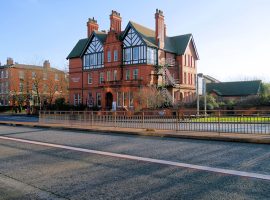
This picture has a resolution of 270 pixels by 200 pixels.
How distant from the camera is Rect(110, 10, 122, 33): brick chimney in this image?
143ft

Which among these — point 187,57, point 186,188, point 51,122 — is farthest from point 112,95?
point 186,188

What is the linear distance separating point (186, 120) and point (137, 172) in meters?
8.21

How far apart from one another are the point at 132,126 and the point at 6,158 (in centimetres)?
906

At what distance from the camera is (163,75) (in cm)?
4197

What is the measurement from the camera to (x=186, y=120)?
48.0 ft

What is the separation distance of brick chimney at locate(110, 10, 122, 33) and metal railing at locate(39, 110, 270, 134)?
87.7ft

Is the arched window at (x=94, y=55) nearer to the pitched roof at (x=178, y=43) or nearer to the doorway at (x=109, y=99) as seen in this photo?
the doorway at (x=109, y=99)

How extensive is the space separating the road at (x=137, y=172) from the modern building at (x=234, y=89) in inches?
1722

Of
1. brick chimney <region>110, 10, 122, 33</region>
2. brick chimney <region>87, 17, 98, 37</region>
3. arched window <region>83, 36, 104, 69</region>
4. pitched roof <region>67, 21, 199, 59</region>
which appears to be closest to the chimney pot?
pitched roof <region>67, 21, 199, 59</region>

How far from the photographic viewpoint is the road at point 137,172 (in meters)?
5.38

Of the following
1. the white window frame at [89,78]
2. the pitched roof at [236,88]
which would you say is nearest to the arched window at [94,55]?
the white window frame at [89,78]

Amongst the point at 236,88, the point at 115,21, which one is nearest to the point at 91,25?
the point at 115,21

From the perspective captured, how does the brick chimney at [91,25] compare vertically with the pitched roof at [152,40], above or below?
above

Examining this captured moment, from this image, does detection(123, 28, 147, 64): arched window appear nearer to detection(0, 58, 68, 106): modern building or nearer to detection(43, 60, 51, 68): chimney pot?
detection(0, 58, 68, 106): modern building
